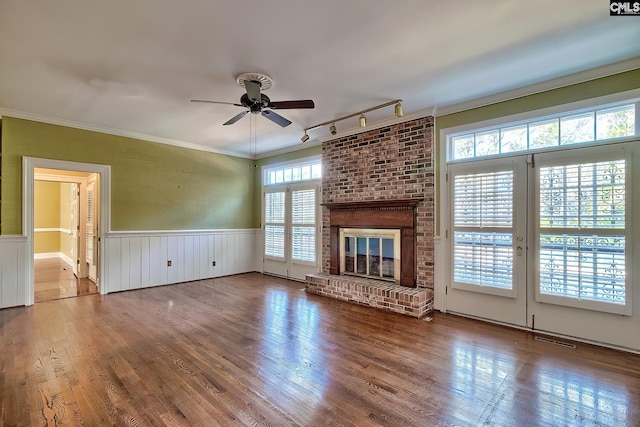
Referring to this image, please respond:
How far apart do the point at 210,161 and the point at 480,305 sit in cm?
559

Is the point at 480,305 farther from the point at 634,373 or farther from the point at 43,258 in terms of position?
the point at 43,258

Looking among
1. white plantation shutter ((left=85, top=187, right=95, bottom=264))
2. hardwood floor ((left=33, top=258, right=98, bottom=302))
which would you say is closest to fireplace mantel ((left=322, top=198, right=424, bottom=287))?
hardwood floor ((left=33, top=258, right=98, bottom=302))

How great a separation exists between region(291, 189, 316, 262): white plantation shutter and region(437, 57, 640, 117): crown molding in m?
2.82

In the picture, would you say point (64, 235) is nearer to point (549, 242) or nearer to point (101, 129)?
point (101, 129)

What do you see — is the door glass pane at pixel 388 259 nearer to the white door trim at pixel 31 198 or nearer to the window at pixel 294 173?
the window at pixel 294 173

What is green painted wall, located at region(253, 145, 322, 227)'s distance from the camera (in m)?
6.07

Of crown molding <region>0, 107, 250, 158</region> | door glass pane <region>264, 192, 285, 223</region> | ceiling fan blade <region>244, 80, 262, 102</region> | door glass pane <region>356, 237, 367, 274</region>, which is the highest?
crown molding <region>0, 107, 250, 158</region>

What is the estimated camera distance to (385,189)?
473 centimetres

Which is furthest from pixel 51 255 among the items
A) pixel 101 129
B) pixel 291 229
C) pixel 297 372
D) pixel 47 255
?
pixel 297 372

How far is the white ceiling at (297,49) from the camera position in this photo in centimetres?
221

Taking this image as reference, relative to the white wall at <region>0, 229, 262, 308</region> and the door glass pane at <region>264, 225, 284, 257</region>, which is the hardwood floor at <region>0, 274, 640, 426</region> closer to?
the white wall at <region>0, 229, 262, 308</region>

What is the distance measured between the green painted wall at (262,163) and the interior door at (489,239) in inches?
114

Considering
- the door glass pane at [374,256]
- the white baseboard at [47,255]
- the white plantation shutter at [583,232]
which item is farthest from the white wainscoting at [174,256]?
the white baseboard at [47,255]

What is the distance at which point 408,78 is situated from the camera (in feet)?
10.8
